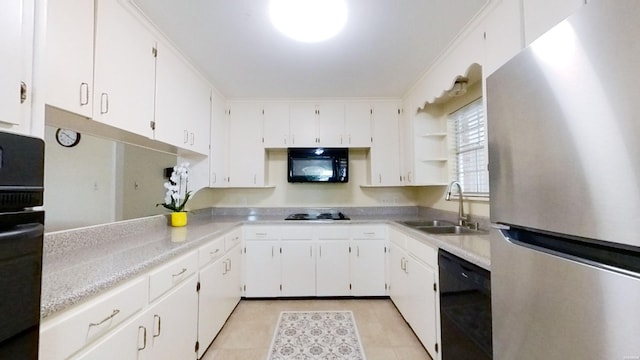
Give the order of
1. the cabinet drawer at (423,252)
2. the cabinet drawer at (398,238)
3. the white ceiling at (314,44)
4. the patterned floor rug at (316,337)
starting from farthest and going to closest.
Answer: the cabinet drawer at (398,238)
the patterned floor rug at (316,337)
the cabinet drawer at (423,252)
the white ceiling at (314,44)

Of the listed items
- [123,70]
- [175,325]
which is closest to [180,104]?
[123,70]

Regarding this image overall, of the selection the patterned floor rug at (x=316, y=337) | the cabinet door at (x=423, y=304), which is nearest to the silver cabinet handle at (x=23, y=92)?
the patterned floor rug at (x=316, y=337)

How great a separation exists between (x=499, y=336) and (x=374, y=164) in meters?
2.54

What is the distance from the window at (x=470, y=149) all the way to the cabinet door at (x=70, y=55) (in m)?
2.55

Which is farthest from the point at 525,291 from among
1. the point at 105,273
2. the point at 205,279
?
the point at 205,279

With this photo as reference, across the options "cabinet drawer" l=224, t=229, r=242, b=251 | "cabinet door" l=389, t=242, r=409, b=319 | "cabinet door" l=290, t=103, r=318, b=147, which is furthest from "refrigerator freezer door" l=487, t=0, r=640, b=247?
"cabinet door" l=290, t=103, r=318, b=147

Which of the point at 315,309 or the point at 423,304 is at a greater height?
the point at 423,304

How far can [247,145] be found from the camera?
3236mm

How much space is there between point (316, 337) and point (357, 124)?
2.26 metres

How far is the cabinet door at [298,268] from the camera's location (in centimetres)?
292

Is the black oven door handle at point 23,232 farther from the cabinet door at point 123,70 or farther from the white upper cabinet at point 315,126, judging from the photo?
the white upper cabinet at point 315,126

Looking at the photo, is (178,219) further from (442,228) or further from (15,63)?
(442,228)

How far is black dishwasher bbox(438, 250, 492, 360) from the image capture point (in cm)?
122

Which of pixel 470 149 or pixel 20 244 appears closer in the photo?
pixel 20 244
